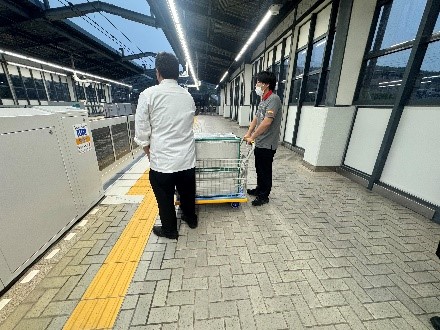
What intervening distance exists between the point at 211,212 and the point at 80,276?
1.72 m

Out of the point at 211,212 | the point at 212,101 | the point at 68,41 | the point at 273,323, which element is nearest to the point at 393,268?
the point at 273,323

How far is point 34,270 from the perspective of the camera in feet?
6.72

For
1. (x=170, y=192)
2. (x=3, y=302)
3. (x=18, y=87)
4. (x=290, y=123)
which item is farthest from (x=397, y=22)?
(x=18, y=87)

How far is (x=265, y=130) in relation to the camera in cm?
303

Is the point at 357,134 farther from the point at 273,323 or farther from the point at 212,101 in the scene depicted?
the point at 212,101

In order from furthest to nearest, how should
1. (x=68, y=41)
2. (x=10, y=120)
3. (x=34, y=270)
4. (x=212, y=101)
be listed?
(x=212, y=101)
(x=68, y=41)
(x=34, y=270)
(x=10, y=120)

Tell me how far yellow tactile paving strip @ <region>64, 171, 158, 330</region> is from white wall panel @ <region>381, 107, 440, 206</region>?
402 centimetres

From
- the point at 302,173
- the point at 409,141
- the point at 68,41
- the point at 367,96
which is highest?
the point at 68,41

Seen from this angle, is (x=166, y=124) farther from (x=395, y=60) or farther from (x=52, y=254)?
(x=395, y=60)

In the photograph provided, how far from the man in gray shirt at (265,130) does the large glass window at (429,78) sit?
233 cm

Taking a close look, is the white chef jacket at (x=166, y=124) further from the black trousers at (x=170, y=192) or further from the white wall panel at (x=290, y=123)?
the white wall panel at (x=290, y=123)

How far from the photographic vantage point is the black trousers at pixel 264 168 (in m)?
3.22

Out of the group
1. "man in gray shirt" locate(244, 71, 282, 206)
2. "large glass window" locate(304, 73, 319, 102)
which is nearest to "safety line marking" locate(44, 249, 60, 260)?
"man in gray shirt" locate(244, 71, 282, 206)

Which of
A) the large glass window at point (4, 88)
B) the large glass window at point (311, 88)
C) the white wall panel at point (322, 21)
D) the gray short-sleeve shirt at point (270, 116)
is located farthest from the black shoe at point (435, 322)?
the large glass window at point (4, 88)
